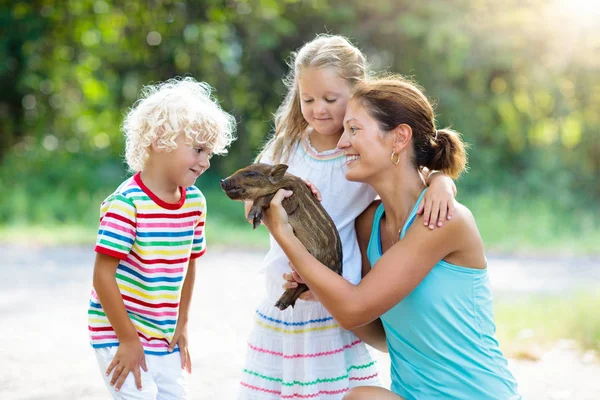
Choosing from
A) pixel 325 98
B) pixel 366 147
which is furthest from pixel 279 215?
pixel 325 98

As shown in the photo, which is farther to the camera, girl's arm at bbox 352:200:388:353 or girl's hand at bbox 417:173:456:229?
girl's arm at bbox 352:200:388:353

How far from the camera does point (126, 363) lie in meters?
2.72

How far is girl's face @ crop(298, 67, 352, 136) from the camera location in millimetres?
3092

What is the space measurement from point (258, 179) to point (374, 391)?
919mm

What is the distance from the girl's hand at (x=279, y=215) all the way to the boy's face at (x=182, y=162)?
320 mm

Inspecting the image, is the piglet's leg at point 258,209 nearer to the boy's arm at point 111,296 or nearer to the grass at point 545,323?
the boy's arm at point 111,296

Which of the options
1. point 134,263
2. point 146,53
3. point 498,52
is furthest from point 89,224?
point 134,263

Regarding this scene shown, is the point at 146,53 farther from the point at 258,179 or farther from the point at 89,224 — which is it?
the point at 258,179

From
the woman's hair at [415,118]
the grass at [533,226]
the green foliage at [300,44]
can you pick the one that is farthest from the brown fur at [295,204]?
the green foliage at [300,44]

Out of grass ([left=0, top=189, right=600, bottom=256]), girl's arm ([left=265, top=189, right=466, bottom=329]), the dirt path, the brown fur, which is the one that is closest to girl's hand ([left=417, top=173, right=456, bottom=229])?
girl's arm ([left=265, top=189, right=466, bottom=329])

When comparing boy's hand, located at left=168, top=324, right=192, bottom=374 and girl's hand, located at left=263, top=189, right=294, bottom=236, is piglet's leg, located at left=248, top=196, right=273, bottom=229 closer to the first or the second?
girl's hand, located at left=263, top=189, right=294, bottom=236

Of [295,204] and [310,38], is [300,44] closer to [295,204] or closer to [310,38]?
[310,38]

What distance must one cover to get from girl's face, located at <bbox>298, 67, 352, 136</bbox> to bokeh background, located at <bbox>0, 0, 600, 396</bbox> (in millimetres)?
8372

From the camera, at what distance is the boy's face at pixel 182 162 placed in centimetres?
283
